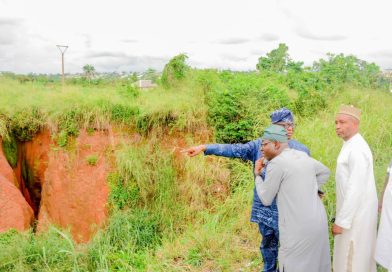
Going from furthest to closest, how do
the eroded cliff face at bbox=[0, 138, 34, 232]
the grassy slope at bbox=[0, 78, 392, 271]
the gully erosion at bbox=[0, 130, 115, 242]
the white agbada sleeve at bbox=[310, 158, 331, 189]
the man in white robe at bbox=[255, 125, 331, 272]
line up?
the gully erosion at bbox=[0, 130, 115, 242], the eroded cliff face at bbox=[0, 138, 34, 232], the grassy slope at bbox=[0, 78, 392, 271], the white agbada sleeve at bbox=[310, 158, 331, 189], the man in white robe at bbox=[255, 125, 331, 272]

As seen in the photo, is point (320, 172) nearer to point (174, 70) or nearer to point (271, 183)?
point (271, 183)

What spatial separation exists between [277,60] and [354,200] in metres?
11.9

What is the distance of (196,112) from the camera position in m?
7.45

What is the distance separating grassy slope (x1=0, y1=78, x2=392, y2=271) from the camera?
4.30m

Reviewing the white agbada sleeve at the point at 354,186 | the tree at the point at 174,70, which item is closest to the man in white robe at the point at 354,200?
the white agbada sleeve at the point at 354,186

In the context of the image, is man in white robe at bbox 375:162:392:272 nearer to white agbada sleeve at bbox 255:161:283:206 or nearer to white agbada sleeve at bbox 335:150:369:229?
white agbada sleeve at bbox 335:150:369:229

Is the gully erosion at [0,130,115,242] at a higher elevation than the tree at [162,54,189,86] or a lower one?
lower

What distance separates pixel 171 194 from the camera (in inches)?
266

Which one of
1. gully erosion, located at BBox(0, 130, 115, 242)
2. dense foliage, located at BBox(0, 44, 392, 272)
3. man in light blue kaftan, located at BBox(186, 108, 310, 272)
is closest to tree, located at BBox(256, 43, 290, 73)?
dense foliage, located at BBox(0, 44, 392, 272)

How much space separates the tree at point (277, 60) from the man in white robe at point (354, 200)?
11146 millimetres

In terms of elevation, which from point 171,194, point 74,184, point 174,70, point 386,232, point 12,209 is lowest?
point 12,209

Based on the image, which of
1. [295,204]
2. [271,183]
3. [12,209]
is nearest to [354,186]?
[295,204]

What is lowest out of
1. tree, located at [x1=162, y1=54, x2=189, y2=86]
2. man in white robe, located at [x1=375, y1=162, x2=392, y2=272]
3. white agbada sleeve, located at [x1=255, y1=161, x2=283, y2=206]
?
man in white robe, located at [x1=375, y1=162, x2=392, y2=272]

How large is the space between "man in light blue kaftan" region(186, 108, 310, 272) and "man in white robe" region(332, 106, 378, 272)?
331 mm
